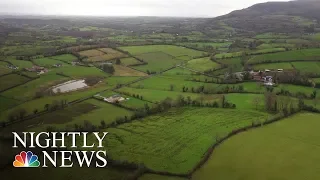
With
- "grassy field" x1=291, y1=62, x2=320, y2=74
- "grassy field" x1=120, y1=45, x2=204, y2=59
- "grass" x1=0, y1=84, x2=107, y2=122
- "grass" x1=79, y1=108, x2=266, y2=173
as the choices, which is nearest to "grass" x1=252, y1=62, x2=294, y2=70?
"grassy field" x1=291, y1=62, x2=320, y2=74

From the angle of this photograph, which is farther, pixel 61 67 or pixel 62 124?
pixel 61 67

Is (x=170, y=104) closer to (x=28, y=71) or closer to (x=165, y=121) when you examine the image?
(x=165, y=121)

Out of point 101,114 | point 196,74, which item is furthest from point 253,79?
point 101,114

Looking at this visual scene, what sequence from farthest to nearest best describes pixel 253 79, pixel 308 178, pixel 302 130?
pixel 253 79 → pixel 302 130 → pixel 308 178

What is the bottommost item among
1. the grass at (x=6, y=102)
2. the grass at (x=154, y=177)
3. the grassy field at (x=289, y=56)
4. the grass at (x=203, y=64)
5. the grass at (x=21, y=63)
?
the grass at (x=154, y=177)

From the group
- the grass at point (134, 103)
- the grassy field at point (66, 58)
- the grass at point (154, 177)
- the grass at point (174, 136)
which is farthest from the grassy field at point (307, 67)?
the grassy field at point (66, 58)

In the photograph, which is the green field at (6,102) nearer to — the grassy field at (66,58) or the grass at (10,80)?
the grass at (10,80)
